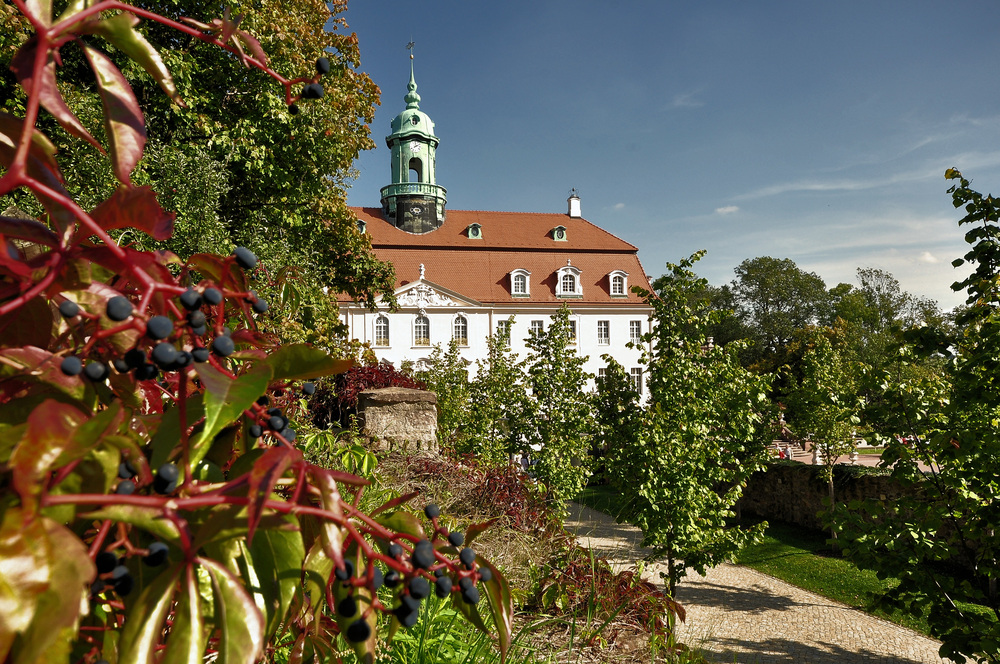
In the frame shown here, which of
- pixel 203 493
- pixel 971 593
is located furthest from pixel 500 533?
pixel 203 493

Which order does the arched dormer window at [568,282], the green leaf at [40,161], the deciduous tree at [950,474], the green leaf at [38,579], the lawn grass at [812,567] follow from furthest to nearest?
the arched dormer window at [568,282] → the lawn grass at [812,567] → the deciduous tree at [950,474] → the green leaf at [40,161] → the green leaf at [38,579]

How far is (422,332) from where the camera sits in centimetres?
3316

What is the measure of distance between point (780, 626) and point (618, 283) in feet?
87.7

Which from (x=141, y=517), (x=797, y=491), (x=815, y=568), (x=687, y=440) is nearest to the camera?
(x=141, y=517)

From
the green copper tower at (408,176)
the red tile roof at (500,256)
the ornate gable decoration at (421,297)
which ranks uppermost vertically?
the green copper tower at (408,176)

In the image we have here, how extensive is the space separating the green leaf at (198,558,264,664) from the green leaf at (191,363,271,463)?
0.14 meters

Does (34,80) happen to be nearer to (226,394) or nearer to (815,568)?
(226,394)

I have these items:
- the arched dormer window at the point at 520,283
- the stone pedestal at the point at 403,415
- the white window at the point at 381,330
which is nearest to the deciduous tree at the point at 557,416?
the stone pedestal at the point at 403,415

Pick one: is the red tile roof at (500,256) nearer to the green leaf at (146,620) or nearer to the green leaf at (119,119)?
the green leaf at (119,119)

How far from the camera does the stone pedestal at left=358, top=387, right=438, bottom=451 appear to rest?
7.50 metres

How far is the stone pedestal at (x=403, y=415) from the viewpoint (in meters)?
7.50

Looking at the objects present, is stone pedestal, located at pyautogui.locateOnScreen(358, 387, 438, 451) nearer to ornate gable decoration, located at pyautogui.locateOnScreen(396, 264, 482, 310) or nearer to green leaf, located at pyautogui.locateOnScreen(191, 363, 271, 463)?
green leaf, located at pyautogui.locateOnScreen(191, 363, 271, 463)

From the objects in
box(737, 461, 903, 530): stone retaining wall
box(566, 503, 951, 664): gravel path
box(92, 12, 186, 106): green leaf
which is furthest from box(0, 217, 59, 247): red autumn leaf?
box(737, 461, 903, 530): stone retaining wall

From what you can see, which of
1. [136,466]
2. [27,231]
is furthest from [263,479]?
[27,231]
